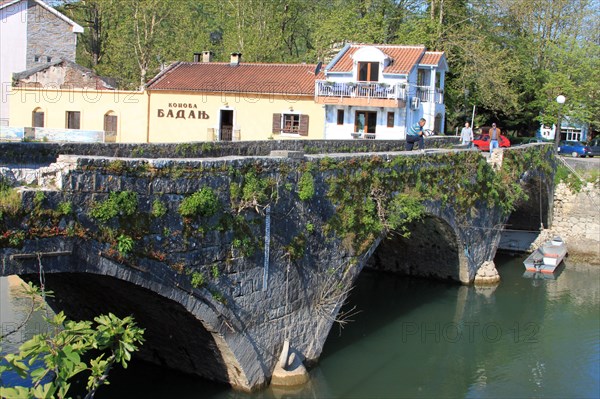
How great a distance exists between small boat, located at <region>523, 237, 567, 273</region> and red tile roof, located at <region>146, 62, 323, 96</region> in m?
12.2

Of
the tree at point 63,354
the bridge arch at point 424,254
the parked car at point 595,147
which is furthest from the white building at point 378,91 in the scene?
the tree at point 63,354

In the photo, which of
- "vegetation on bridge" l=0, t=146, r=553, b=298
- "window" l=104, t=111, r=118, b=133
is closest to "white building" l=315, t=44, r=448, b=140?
"window" l=104, t=111, r=118, b=133

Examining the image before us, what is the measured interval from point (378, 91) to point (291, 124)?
4330 mm

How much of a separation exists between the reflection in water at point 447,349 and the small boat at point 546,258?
63.5 inches

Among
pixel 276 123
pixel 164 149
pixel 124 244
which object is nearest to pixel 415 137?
pixel 164 149

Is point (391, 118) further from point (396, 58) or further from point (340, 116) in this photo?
point (396, 58)

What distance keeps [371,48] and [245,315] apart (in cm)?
2223

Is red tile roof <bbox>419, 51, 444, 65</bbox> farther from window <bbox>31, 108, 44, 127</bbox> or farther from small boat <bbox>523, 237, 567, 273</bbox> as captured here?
window <bbox>31, 108, 44, 127</bbox>

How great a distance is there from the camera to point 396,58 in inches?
1303

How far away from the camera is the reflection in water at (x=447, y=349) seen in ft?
44.6

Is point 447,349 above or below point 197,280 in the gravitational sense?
below

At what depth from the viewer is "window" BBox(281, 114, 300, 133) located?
108ft

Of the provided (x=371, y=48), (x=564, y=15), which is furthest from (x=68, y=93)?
(x=564, y=15)

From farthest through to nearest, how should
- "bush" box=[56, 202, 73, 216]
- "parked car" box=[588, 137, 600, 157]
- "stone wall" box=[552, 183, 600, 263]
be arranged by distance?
"parked car" box=[588, 137, 600, 157] < "stone wall" box=[552, 183, 600, 263] < "bush" box=[56, 202, 73, 216]
